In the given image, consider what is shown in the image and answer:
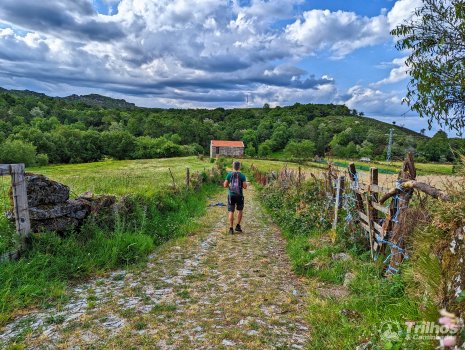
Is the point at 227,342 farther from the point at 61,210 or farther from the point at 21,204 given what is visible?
the point at 61,210

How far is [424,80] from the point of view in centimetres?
1145

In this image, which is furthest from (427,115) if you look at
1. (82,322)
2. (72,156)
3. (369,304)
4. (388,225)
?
(72,156)

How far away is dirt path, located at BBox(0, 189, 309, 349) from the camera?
423 centimetres

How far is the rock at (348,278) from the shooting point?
609 cm

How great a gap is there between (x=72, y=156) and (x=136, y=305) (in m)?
99.6

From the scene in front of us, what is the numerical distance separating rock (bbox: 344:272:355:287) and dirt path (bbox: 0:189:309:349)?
853 mm

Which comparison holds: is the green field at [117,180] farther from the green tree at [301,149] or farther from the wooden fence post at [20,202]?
the green tree at [301,149]

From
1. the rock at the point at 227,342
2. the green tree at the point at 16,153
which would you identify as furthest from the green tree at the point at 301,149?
the rock at the point at 227,342

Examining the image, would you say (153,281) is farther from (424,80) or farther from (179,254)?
Answer: (424,80)

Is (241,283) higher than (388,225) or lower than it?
lower

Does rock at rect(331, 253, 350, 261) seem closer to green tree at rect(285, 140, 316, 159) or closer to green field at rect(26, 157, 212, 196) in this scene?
green field at rect(26, 157, 212, 196)

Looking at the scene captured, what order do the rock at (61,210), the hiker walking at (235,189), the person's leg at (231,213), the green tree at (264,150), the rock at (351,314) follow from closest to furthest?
the rock at (351,314)
the rock at (61,210)
the person's leg at (231,213)
the hiker walking at (235,189)
the green tree at (264,150)

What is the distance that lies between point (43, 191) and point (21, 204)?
0.81m

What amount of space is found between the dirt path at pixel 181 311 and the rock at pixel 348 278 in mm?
853
